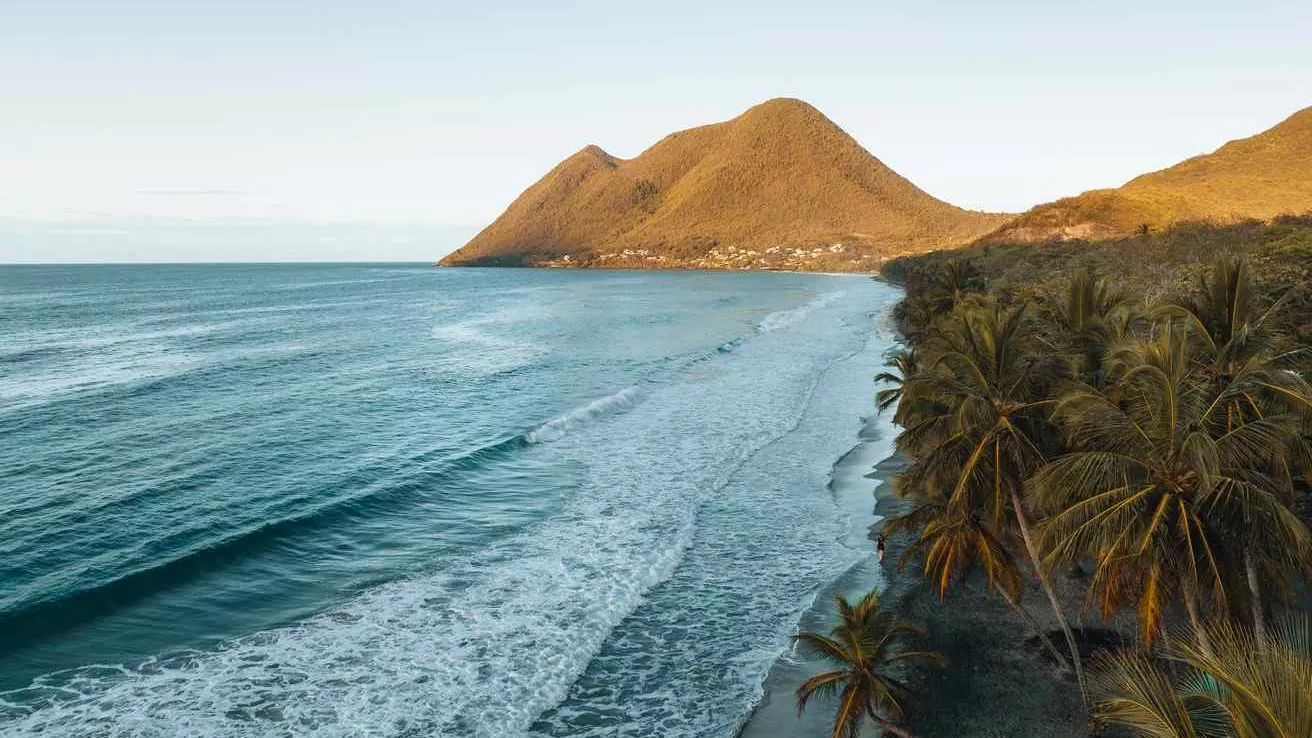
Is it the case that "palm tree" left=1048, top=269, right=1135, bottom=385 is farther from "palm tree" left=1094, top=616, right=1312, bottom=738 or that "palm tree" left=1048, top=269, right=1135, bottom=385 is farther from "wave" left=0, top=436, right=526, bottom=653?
"wave" left=0, top=436, right=526, bottom=653

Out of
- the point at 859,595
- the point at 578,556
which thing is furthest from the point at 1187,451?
the point at 578,556

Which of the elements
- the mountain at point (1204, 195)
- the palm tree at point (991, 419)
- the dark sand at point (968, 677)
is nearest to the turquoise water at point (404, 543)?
the dark sand at point (968, 677)

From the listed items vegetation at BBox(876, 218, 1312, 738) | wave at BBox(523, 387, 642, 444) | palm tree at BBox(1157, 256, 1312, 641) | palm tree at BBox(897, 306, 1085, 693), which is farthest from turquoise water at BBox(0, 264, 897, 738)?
palm tree at BBox(1157, 256, 1312, 641)

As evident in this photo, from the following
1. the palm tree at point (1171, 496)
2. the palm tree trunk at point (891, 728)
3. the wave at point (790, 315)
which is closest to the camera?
the palm tree at point (1171, 496)

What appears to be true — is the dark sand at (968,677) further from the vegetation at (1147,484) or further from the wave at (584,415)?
the wave at (584,415)

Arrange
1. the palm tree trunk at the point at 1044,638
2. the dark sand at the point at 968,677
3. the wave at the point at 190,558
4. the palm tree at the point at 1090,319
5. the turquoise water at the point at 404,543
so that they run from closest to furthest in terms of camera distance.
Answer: the dark sand at the point at 968,677, the turquoise water at the point at 404,543, the palm tree trunk at the point at 1044,638, the wave at the point at 190,558, the palm tree at the point at 1090,319

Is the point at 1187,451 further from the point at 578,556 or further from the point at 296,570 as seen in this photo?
the point at 296,570
